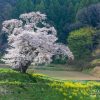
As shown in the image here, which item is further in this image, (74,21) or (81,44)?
(74,21)

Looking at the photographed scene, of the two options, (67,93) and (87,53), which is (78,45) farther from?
(67,93)

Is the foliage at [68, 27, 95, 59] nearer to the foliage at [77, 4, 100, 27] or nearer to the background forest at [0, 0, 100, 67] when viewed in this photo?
the background forest at [0, 0, 100, 67]

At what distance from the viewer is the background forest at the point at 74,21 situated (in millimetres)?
61125

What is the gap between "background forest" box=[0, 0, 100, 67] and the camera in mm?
61125

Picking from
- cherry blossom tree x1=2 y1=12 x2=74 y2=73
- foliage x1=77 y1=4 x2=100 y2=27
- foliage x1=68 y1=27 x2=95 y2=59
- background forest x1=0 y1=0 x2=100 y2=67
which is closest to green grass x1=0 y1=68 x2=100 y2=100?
cherry blossom tree x1=2 y1=12 x2=74 y2=73

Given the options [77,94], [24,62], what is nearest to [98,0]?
[24,62]

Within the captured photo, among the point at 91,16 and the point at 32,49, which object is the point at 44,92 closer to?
the point at 32,49

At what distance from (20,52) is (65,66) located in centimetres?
3755

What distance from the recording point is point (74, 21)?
73.1 meters

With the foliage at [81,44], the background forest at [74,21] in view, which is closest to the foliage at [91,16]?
the background forest at [74,21]

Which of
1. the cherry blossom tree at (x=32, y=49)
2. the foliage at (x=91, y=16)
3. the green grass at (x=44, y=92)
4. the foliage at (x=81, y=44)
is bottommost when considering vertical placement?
the green grass at (x=44, y=92)

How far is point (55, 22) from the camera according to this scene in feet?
251

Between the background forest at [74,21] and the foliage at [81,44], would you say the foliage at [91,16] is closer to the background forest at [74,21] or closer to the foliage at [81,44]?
the background forest at [74,21]

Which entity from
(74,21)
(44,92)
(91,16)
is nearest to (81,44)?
(91,16)
